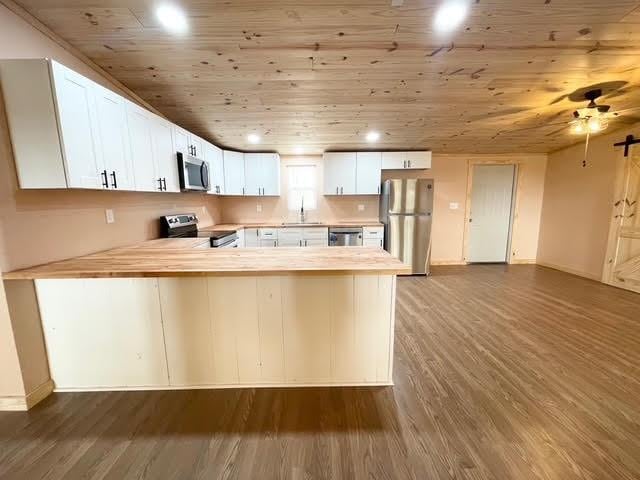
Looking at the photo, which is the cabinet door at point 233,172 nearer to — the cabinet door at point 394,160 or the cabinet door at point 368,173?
the cabinet door at point 368,173

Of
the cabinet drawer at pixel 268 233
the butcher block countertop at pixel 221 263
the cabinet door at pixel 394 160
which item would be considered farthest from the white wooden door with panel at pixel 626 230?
the cabinet drawer at pixel 268 233

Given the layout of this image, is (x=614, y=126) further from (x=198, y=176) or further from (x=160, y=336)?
(x=160, y=336)

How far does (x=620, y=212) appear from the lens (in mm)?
3896

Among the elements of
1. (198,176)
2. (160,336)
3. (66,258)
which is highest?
(198,176)

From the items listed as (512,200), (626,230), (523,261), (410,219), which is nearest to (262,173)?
(410,219)

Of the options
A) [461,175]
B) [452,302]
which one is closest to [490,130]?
[461,175]

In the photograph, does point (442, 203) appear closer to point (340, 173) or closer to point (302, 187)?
point (340, 173)

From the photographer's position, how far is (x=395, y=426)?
1.54 m

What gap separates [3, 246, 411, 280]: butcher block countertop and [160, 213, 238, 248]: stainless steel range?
939mm

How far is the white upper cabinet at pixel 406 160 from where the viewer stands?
4.70 metres

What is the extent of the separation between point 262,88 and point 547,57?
270 cm

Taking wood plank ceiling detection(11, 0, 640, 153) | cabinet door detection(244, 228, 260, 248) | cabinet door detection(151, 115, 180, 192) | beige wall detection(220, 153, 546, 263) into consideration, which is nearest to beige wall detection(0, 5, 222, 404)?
wood plank ceiling detection(11, 0, 640, 153)

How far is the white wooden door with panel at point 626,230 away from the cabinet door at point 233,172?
5903 millimetres

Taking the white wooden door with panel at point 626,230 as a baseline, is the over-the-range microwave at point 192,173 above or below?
above
